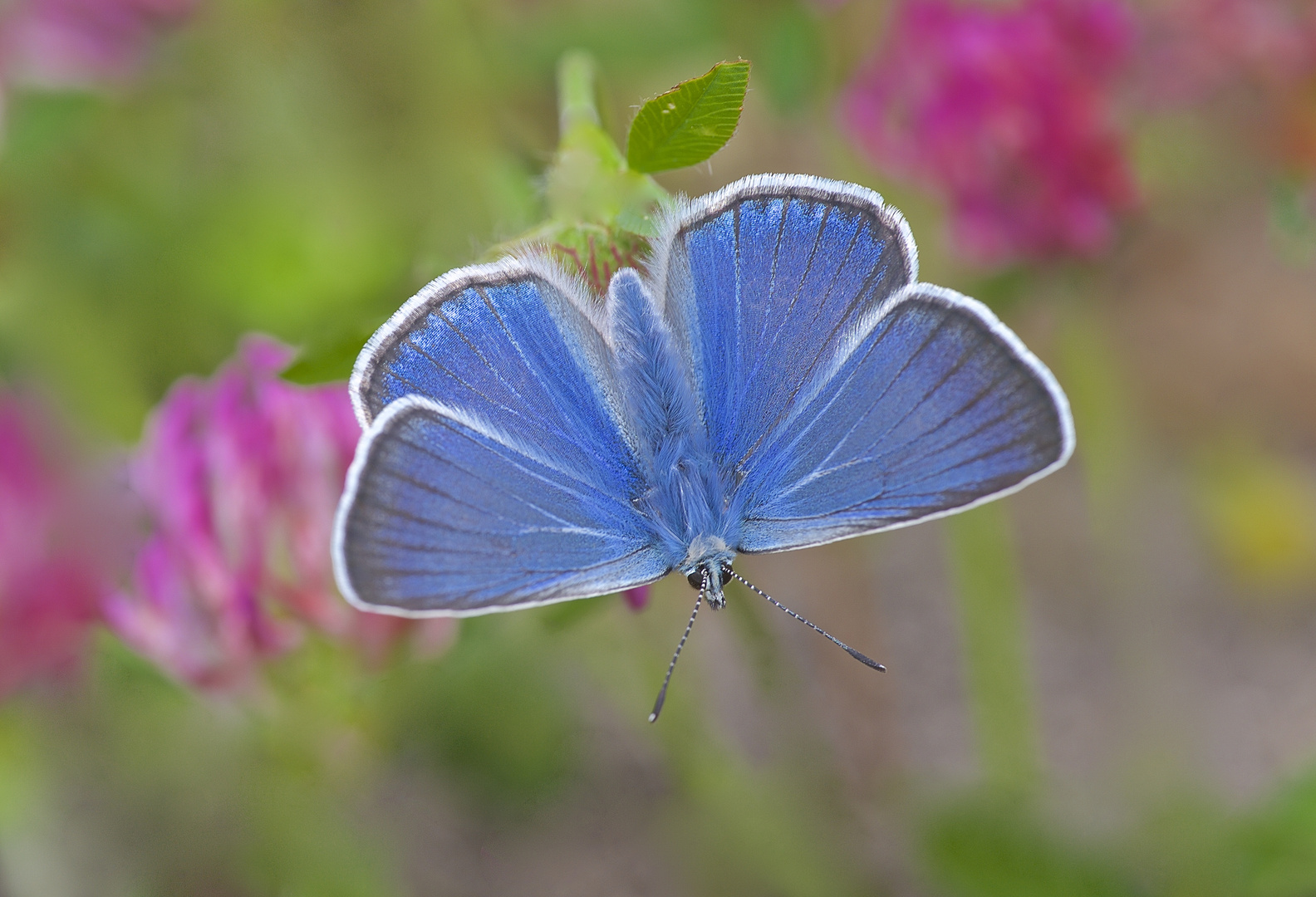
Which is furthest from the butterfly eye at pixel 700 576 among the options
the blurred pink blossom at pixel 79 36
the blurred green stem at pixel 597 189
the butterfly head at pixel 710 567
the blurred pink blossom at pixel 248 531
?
the blurred pink blossom at pixel 79 36

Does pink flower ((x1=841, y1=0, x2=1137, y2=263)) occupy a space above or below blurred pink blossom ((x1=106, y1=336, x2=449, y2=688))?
above

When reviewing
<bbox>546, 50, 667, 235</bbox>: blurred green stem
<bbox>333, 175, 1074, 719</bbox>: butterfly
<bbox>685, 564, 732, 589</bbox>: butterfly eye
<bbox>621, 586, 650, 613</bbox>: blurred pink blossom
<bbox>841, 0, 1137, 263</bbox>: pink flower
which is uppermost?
<bbox>841, 0, 1137, 263</bbox>: pink flower

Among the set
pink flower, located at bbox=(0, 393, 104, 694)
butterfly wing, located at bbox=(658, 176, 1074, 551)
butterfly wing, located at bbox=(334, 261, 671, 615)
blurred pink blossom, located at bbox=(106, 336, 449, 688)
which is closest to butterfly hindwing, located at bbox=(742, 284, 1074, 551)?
butterfly wing, located at bbox=(658, 176, 1074, 551)

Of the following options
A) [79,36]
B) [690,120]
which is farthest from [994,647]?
[79,36]

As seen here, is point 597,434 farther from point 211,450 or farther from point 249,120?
point 249,120

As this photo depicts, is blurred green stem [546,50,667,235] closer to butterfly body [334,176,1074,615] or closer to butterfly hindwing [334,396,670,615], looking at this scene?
butterfly body [334,176,1074,615]

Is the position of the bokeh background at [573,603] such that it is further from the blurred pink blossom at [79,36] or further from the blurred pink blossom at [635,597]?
the blurred pink blossom at [635,597]
